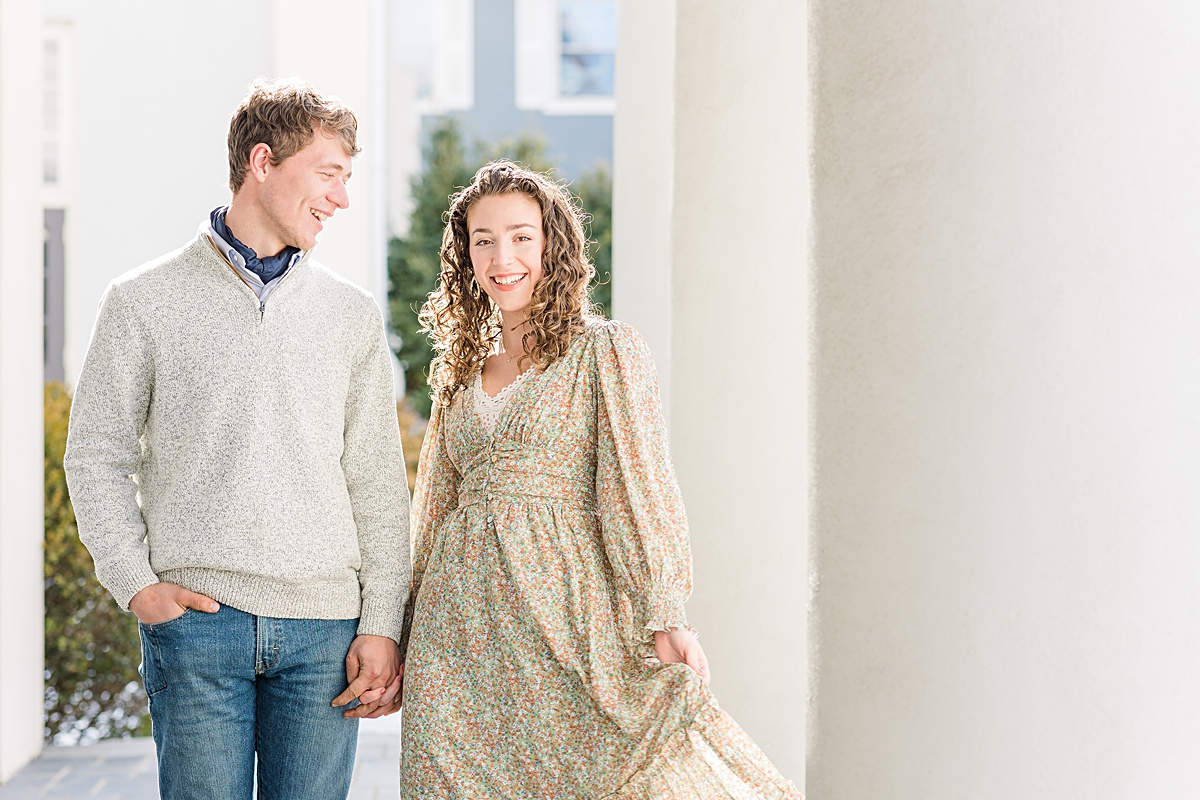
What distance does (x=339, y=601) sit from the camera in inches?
98.8

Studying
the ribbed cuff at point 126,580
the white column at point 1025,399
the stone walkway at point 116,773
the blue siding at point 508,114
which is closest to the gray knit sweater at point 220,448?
the ribbed cuff at point 126,580

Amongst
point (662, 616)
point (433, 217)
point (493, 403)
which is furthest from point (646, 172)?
point (433, 217)

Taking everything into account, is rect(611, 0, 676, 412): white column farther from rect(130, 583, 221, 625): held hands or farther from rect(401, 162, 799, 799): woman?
rect(130, 583, 221, 625): held hands

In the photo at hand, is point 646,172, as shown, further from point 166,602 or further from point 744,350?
point 166,602

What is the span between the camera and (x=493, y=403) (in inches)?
106

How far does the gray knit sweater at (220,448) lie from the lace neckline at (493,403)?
0.30 meters

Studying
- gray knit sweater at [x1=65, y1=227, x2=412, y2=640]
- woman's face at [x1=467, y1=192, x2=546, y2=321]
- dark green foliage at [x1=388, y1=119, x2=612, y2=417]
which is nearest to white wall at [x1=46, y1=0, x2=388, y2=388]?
woman's face at [x1=467, y1=192, x2=546, y2=321]

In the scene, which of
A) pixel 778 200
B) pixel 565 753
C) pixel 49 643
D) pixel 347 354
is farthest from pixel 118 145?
pixel 565 753

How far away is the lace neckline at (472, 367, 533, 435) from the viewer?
266 centimetres

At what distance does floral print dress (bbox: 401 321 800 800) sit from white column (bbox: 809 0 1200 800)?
78 cm

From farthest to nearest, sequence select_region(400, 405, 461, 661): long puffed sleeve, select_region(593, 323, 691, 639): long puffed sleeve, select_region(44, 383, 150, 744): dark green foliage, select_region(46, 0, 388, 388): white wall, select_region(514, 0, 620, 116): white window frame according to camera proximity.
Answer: select_region(514, 0, 620, 116): white window frame < select_region(46, 0, 388, 388): white wall < select_region(44, 383, 150, 744): dark green foliage < select_region(400, 405, 461, 661): long puffed sleeve < select_region(593, 323, 691, 639): long puffed sleeve

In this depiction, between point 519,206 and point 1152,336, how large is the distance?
4.95 feet

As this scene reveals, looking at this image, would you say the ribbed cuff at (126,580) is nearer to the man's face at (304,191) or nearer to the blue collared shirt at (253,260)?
the blue collared shirt at (253,260)

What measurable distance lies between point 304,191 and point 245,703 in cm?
102
